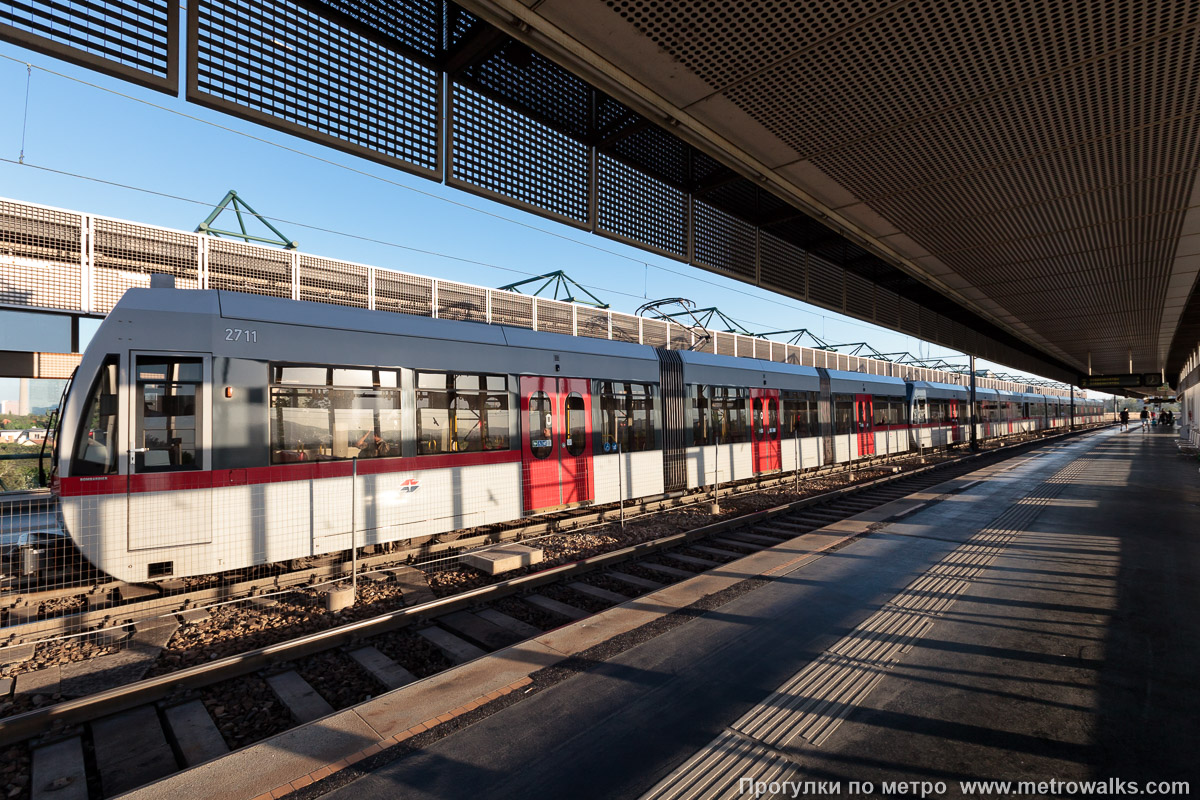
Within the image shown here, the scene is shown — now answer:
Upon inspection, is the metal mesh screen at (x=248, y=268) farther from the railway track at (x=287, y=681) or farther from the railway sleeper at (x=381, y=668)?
the railway sleeper at (x=381, y=668)

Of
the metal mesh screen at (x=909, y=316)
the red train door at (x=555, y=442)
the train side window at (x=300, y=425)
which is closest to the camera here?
the train side window at (x=300, y=425)

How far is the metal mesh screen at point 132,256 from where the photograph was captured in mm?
21062

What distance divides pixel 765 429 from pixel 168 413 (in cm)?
1419

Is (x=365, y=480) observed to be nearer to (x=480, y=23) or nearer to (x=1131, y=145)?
(x=480, y=23)

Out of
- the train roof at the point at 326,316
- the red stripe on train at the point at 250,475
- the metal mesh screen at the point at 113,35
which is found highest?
the metal mesh screen at the point at 113,35

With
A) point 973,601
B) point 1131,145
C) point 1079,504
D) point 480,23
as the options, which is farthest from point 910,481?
point 480,23

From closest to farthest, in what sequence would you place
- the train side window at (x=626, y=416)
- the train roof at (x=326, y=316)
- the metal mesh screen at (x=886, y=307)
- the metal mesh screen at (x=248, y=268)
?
the train roof at (x=326, y=316), the train side window at (x=626, y=416), the metal mesh screen at (x=886, y=307), the metal mesh screen at (x=248, y=268)

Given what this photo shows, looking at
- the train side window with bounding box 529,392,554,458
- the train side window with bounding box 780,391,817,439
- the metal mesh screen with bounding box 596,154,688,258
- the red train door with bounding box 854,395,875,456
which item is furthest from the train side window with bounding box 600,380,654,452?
the red train door with bounding box 854,395,875,456

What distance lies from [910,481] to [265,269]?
1238 inches

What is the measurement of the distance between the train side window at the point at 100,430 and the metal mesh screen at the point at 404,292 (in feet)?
87.2

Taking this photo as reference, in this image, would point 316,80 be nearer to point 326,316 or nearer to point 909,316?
point 326,316

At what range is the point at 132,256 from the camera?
22078 millimetres

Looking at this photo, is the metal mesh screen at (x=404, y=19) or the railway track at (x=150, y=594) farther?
the railway track at (x=150, y=594)

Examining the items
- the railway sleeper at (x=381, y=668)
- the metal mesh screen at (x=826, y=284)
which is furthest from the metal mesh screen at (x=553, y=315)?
the railway sleeper at (x=381, y=668)
